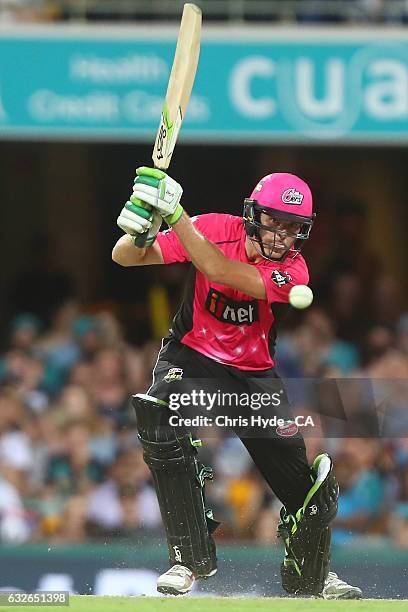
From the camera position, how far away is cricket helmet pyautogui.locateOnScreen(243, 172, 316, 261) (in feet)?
17.9

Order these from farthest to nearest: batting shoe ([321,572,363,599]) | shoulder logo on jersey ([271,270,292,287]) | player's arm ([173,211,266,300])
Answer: batting shoe ([321,572,363,599]) → shoulder logo on jersey ([271,270,292,287]) → player's arm ([173,211,266,300])

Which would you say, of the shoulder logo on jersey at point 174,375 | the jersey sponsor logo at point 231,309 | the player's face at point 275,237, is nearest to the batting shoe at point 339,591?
the shoulder logo on jersey at point 174,375

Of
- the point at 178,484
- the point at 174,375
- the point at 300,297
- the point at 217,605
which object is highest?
the point at 300,297

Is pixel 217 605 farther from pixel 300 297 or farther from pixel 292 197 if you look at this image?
pixel 292 197

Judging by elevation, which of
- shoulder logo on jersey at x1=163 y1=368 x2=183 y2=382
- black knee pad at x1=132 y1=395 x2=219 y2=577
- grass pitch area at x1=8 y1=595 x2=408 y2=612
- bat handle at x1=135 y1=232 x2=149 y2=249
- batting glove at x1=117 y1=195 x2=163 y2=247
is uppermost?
batting glove at x1=117 y1=195 x2=163 y2=247

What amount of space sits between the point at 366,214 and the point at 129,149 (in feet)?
7.74

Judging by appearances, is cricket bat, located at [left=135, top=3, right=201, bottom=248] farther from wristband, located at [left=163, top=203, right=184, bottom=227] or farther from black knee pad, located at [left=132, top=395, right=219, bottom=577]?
black knee pad, located at [left=132, top=395, right=219, bottom=577]

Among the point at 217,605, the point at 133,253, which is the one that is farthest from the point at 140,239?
the point at 217,605

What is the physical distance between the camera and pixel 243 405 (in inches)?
224

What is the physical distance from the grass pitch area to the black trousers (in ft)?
1.47

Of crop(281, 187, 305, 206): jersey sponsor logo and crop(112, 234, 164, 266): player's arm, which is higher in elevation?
crop(281, 187, 305, 206): jersey sponsor logo

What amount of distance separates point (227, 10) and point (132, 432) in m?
3.75

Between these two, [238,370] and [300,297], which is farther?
[238,370]

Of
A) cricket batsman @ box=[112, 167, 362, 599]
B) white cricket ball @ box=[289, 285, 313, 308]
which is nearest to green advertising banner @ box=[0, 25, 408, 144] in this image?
cricket batsman @ box=[112, 167, 362, 599]
